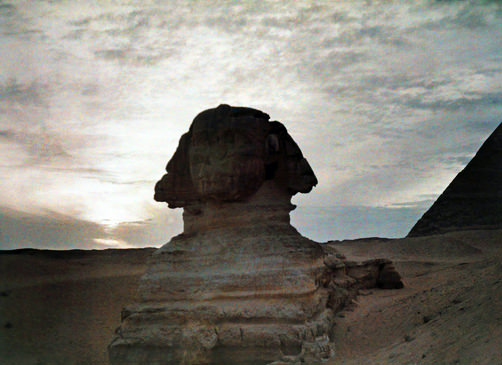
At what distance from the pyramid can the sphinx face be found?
1218 inches

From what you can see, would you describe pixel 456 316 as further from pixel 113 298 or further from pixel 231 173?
pixel 113 298

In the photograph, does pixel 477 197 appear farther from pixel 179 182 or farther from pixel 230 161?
pixel 230 161

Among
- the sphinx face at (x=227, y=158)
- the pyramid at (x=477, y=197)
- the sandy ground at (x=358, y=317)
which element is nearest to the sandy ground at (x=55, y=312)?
the sandy ground at (x=358, y=317)

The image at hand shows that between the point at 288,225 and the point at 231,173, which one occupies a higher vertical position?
the point at 231,173

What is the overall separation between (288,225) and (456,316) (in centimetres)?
270

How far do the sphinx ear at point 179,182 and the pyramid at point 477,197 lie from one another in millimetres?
30956

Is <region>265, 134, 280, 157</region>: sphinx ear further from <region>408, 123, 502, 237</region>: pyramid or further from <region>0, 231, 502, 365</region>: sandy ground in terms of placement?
<region>408, 123, 502, 237</region>: pyramid

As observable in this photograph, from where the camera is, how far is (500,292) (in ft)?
18.4

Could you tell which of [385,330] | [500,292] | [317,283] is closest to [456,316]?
[500,292]

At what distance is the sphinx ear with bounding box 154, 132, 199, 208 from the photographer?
7469 mm

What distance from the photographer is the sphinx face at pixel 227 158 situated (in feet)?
22.0

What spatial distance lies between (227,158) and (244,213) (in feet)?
2.95

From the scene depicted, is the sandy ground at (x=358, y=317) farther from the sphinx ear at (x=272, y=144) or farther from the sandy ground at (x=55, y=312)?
the sphinx ear at (x=272, y=144)

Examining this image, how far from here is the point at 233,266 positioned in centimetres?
634
